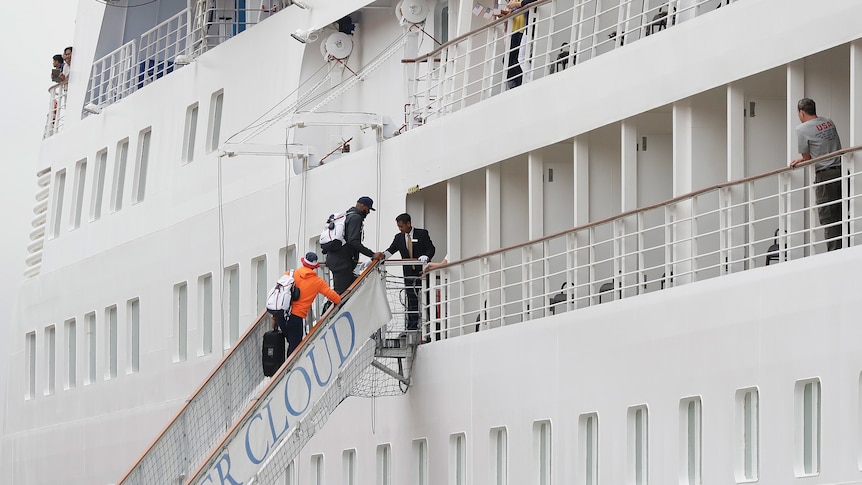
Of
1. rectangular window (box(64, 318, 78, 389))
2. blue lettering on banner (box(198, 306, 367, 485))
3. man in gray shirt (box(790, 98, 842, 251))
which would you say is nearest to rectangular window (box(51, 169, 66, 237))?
rectangular window (box(64, 318, 78, 389))

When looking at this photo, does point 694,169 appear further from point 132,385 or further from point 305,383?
point 132,385

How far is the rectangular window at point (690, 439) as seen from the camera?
16.2 m

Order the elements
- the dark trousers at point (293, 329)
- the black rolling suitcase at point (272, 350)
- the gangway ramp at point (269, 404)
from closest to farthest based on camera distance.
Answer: the gangway ramp at point (269, 404)
the dark trousers at point (293, 329)
the black rolling suitcase at point (272, 350)

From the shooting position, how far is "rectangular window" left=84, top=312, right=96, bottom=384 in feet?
96.8

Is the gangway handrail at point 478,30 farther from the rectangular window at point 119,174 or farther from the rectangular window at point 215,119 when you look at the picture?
the rectangular window at point 119,174

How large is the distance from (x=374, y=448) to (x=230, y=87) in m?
6.63

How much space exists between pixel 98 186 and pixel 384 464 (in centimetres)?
1038

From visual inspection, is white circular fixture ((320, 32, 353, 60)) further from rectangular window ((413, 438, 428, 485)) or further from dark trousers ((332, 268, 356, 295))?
rectangular window ((413, 438, 428, 485))

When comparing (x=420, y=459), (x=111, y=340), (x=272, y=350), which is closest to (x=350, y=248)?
(x=272, y=350)

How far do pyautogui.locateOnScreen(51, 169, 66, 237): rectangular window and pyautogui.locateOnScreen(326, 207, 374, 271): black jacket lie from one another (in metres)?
12.0

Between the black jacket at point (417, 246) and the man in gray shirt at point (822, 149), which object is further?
the black jacket at point (417, 246)

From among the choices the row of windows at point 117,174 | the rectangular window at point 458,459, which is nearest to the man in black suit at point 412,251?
the rectangular window at point 458,459

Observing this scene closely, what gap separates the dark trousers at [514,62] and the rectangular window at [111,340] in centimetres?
951

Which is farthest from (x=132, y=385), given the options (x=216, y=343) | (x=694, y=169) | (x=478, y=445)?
(x=694, y=169)
